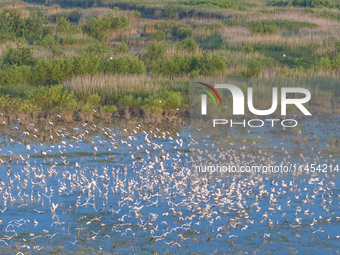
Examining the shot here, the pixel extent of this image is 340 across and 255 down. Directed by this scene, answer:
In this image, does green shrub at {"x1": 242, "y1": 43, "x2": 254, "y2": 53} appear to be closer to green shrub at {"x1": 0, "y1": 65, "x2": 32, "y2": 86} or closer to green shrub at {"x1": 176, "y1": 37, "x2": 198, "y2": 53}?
green shrub at {"x1": 176, "y1": 37, "x2": 198, "y2": 53}

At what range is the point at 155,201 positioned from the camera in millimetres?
10297

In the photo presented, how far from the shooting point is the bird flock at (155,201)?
8.58 m

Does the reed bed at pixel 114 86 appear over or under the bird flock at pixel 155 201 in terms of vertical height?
over

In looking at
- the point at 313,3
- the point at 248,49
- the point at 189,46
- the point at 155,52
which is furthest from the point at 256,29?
the point at 313,3

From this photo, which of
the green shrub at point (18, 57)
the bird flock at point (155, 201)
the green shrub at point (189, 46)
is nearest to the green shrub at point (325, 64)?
the green shrub at point (189, 46)

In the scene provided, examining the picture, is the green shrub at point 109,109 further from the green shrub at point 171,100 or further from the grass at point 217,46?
the green shrub at point 171,100

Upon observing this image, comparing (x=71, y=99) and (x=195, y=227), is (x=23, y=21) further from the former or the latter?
(x=195, y=227)

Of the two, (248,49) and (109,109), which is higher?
(248,49)

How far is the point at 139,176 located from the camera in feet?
37.4

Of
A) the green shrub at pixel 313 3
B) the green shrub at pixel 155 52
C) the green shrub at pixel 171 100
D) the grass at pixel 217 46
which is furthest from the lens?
the green shrub at pixel 313 3

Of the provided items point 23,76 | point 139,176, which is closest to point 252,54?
point 23,76

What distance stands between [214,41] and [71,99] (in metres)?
17.5

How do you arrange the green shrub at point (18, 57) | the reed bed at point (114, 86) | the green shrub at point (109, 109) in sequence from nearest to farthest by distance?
the green shrub at point (109, 109)
the reed bed at point (114, 86)
the green shrub at point (18, 57)

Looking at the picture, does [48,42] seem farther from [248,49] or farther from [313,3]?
[313,3]
